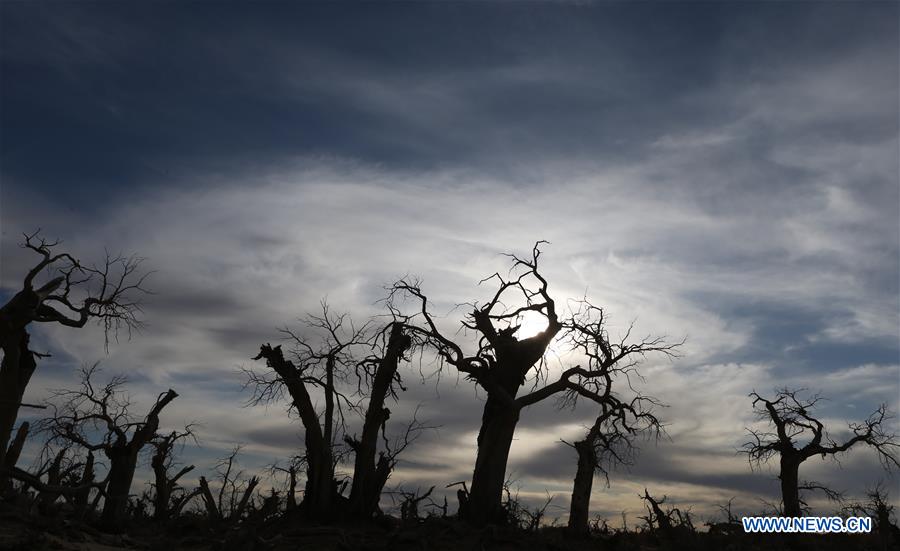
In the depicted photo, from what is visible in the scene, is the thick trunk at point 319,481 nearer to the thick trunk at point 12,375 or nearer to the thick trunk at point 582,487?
the thick trunk at point 582,487

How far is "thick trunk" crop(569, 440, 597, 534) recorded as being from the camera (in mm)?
22938

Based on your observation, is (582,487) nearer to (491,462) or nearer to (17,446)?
(491,462)

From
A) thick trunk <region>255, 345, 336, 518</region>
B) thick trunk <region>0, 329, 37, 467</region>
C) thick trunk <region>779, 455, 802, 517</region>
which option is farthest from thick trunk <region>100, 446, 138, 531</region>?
thick trunk <region>779, 455, 802, 517</region>

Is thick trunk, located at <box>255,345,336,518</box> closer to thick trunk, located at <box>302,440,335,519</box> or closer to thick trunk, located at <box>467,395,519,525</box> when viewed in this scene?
thick trunk, located at <box>302,440,335,519</box>

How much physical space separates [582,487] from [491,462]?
298 cm

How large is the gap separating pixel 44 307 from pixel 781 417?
2778 cm

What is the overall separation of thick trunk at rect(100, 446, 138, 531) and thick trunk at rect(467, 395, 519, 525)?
11.0 m

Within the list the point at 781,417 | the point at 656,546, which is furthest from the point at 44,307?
the point at 781,417

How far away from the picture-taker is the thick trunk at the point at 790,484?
28078 millimetres

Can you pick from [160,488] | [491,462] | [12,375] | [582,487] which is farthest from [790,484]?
[12,375]

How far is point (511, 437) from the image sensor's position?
2362 centimetres

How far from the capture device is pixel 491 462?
23.3 meters

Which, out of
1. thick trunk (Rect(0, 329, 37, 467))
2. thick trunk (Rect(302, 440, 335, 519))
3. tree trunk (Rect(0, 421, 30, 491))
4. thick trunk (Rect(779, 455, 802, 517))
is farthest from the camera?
thick trunk (Rect(779, 455, 802, 517))

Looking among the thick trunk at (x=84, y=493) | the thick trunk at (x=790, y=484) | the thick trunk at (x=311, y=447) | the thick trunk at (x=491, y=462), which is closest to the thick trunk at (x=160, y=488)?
the thick trunk at (x=84, y=493)
